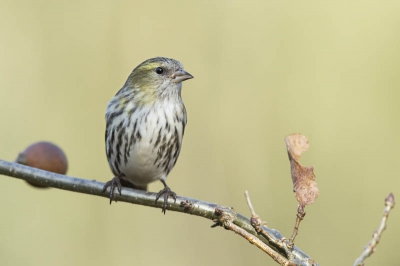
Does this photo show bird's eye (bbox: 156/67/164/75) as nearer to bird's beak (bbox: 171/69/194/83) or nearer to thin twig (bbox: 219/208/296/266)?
bird's beak (bbox: 171/69/194/83)

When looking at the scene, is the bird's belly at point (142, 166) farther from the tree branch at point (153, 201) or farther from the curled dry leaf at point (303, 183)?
the curled dry leaf at point (303, 183)

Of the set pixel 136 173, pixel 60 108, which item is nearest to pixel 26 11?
pixel 60 108

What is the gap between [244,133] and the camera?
8.39 m

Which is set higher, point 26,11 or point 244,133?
point 26,11

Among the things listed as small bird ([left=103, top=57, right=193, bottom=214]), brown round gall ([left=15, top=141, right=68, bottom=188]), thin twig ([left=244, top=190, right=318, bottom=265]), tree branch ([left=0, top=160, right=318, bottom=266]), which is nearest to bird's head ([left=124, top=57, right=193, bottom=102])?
small bird ([left=103, top=57, right=193, bottom=214])

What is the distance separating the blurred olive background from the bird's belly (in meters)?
2.11

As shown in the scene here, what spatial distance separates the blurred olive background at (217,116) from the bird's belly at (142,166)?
2.11 meters

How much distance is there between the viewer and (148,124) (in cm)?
554

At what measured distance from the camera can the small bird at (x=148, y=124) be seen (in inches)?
218

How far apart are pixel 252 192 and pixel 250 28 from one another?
88.5 inches

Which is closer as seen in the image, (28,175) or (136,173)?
(28,175)

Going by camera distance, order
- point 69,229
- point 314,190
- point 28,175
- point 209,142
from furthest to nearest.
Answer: point 209,142 < point 69,229 < point 28,175 < point 314,190

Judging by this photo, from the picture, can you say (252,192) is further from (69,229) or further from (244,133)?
(69,229)

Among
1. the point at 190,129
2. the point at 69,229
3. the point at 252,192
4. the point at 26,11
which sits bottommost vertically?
the point at 69,229
